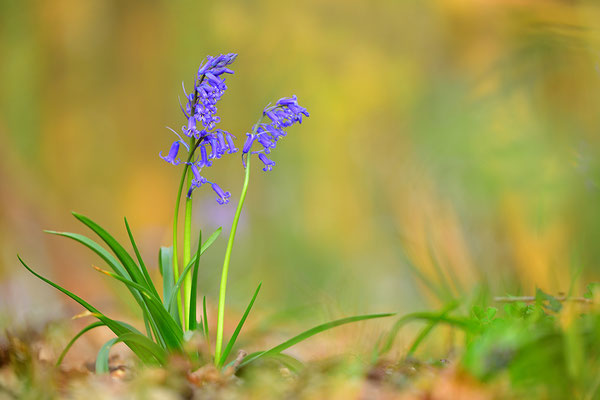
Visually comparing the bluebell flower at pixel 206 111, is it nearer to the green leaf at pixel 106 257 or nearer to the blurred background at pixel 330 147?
the green leaf at pixel 106 257

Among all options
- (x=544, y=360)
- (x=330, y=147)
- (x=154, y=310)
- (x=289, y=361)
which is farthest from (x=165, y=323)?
(x=330, y=147)

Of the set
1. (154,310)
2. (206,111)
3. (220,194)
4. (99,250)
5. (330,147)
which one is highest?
(330,147)

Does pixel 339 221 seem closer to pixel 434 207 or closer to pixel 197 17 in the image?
pixel 197 17

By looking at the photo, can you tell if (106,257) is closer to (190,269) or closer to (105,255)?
(105,255)

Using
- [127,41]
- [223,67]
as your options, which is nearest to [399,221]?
[223,67]

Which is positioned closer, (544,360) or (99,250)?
(544,360)

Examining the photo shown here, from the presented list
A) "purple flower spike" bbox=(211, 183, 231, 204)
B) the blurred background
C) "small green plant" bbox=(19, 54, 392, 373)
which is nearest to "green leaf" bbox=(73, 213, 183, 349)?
"small green plant" bbox=(19, 54, 392, 373)

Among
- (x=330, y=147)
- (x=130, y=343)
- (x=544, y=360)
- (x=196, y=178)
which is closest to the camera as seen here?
(x=544, y=360)
